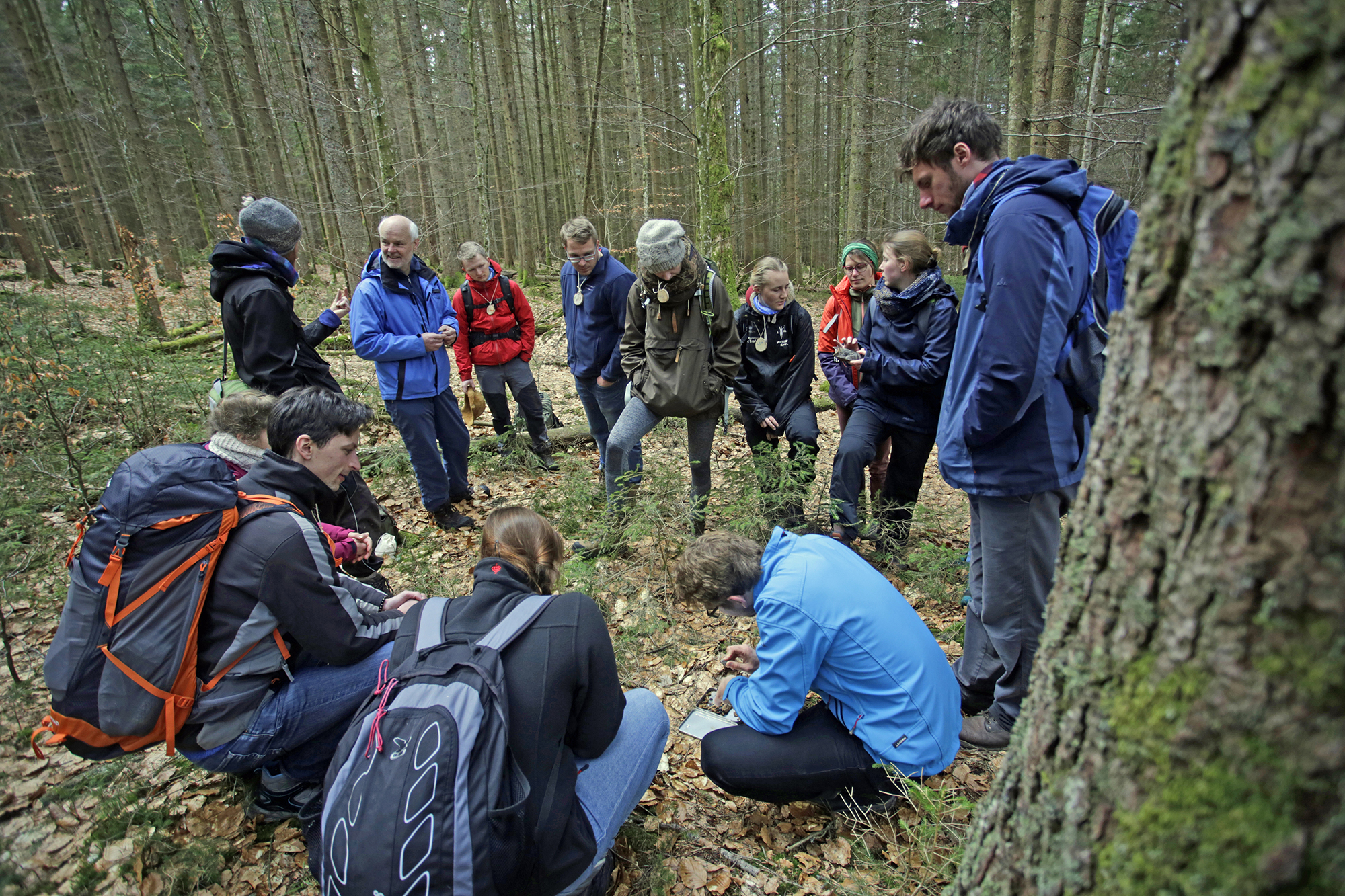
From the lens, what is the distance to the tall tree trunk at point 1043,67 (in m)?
5.82

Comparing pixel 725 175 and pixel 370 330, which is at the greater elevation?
pixel 725 175

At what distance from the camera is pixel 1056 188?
2.08m

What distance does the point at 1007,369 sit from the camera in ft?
6.95

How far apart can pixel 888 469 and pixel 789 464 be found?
0.74 meters

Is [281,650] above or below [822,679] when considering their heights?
above

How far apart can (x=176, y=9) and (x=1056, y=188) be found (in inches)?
449

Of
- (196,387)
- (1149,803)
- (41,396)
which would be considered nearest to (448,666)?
(1149,803)

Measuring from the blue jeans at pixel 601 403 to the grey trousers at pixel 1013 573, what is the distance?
3075 mm

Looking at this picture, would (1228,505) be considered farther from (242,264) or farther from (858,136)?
(858,136)

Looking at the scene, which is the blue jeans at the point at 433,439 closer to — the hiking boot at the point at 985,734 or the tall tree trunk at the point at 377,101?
the hiking boot at the point at 985,734

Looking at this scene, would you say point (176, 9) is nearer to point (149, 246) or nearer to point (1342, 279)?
point (149, 246)

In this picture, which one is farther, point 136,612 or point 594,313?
point 594,313

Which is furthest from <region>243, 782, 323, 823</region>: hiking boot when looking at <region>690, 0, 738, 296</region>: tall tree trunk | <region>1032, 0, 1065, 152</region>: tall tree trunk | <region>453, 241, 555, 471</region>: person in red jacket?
<region>1032, 0, 1065, 152</region>: tall tree trunk

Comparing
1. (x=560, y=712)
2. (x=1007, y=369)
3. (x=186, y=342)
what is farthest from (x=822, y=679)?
(x=186, y=342)
